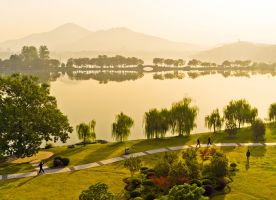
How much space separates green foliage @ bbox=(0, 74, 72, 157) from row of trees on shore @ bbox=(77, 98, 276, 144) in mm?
8820

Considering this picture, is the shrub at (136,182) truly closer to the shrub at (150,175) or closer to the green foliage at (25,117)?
the shrub at (150,175)

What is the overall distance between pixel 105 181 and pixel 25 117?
49.4 feet

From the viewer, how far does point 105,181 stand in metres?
39.2

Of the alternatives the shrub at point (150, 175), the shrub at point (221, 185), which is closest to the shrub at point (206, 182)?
the shrub at point (221, 185)

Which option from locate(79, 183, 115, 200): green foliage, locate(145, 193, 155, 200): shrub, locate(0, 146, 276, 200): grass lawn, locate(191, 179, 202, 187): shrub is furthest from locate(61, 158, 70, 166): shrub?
locate(79, 183, 115, 200): green foliage

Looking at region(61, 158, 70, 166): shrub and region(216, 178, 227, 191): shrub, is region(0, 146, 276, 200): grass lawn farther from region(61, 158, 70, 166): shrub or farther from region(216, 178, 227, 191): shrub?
region(61, 158, 70, 166): shrub

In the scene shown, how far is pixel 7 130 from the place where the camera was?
45688 mm

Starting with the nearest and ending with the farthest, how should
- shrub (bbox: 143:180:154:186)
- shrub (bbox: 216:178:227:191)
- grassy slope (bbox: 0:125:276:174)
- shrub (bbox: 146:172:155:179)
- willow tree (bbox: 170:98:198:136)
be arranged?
Result: shrub (bbox: 216:178:227:191)
shrub (bbox: 143:180:154:186)
shrub (bbox: 146:172:155:179)
grassy slope (bbox: 0:125:276:174)
willow tree (bbox: 170:98:198:136)

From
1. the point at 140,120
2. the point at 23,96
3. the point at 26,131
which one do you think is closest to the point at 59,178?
the point at 26,131

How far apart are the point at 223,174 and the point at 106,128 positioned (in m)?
41.5

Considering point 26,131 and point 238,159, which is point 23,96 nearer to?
point 26,131

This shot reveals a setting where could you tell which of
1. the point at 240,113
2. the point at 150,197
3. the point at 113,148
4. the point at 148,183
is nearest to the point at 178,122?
the point at 240,113

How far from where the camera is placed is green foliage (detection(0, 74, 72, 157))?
1806 inches

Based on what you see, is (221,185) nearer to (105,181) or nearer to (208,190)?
(208,190)
